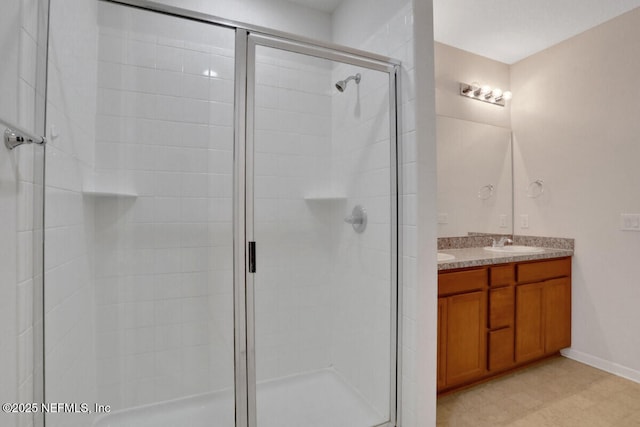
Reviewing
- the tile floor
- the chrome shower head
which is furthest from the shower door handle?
the tile floor

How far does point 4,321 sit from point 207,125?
1143 millimetres

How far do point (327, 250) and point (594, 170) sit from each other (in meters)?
2.31

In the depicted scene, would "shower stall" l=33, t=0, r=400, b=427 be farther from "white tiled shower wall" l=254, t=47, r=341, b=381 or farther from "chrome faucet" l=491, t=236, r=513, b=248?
"chrome faucet" l=491, t=236, r=513, b=248

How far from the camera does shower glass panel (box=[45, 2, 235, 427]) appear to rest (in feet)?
4.75

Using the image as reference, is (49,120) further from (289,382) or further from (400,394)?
(400,394)

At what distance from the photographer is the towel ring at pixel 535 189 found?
2848 millimetres

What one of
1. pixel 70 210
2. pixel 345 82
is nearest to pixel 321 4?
pixel 345 82

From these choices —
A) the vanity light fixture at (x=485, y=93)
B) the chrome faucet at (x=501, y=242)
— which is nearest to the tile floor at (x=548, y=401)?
the chrome faucet at (x=501, y=242)

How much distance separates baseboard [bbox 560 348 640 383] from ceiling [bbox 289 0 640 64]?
261cm

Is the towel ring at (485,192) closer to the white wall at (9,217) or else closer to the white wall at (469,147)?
the white wall at (469,147)

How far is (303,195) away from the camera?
1653 millimetres

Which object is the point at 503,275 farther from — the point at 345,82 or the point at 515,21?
the point at 515,21

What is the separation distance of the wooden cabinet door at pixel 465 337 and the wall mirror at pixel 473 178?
727 millimetres

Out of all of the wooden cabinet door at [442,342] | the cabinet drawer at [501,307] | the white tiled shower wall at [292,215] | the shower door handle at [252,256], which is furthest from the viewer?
the cabinet drawer at [501,307]
